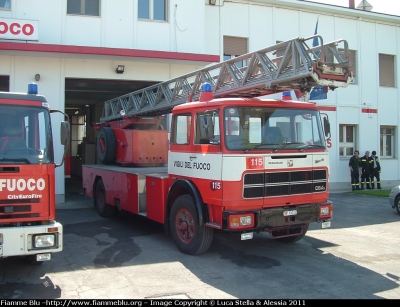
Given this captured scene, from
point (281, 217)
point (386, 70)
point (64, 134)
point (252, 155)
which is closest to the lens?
point (64, 134)

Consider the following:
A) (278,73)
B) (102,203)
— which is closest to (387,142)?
(102,203)

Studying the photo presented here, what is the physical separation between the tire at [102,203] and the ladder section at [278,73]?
2.92 meters

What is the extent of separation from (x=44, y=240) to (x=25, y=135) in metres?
1.44

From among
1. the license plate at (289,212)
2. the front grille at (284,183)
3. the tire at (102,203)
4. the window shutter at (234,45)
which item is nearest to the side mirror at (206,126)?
the front grille at (284,183)

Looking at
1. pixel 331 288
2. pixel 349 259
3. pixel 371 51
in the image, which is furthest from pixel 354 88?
pixel 331 288

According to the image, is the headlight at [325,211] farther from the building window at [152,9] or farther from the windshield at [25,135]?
the building window at [152,9]

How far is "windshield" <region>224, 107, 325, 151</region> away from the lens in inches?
257

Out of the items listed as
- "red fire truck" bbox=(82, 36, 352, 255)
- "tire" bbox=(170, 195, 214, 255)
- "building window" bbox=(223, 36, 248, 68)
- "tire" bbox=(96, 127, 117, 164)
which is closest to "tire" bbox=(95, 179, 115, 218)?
"tire" bbox=(96, 127, 117, 164)

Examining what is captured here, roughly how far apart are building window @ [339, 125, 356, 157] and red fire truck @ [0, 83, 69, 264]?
15384 mm

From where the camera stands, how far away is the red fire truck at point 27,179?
5.16 meters

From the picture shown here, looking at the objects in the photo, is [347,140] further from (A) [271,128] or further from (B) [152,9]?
(A) [271,128]

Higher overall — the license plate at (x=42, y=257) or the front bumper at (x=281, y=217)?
the front bumper at (x=281, y=217)

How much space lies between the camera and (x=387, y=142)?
20.2 m

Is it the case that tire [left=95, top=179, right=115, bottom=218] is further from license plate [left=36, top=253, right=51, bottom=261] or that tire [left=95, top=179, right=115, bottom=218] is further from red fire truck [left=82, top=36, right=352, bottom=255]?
license plate [left=36, top=253, right=51, bottom=261]
